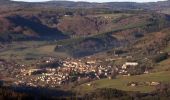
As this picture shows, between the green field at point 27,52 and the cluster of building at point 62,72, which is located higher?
the cluster of building at point 62,72

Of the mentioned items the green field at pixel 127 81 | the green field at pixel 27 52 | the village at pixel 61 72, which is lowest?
the green field at pixel 27 52

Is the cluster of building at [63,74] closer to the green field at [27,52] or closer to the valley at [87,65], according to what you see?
the valley at [87,65]

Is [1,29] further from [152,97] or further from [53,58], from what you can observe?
[152,97]

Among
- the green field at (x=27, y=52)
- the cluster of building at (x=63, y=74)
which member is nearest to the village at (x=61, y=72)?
the cluster of building at (x=63, y=74)

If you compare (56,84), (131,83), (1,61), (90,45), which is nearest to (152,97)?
(131,83)

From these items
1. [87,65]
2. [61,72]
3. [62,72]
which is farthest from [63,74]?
[87,65]

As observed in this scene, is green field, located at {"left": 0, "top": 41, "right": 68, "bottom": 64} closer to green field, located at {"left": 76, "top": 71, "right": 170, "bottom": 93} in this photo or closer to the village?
the village

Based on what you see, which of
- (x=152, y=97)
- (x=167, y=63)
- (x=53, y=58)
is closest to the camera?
(x=152, y=97)

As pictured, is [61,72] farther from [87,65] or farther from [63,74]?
[87,65]

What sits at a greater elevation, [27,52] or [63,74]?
[63,74]
